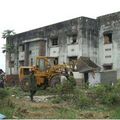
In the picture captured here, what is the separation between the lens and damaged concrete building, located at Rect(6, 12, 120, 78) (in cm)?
3284

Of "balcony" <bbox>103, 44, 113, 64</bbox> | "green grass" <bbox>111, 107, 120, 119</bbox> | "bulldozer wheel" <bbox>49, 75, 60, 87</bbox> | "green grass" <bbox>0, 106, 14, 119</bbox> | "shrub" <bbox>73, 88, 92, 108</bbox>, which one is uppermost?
"balcony" <bbox>103, 44, 113, 64</bbox>

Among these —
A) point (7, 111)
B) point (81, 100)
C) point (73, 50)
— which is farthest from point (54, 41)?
point (7, 111)

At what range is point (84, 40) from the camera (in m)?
33.3

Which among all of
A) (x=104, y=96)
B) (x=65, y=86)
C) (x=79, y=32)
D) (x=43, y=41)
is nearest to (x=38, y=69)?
(x=65, y=86)

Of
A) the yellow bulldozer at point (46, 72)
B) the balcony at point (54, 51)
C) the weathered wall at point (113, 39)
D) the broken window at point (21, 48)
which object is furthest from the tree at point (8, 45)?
the yellow bulldozer at point (46, 72)

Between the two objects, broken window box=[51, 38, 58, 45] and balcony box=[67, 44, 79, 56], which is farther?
broken window box=[51, 38, 58, 45]

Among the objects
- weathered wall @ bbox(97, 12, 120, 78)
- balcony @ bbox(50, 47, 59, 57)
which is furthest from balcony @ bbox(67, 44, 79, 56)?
weathered wall @ bbox(97, 12, 120, 78)

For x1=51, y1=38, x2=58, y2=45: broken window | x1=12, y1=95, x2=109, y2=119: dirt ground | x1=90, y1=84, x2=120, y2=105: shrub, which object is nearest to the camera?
x1=12, y1=95, x2=109, y2=119: dirt ground

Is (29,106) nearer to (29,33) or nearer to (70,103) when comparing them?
(70,103)

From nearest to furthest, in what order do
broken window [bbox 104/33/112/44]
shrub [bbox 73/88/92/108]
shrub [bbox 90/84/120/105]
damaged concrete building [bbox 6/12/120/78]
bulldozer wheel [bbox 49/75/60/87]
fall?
shrub [bbox 73/88/92/108], shrub [bbox 90/84/120/105], bulldozer wheel [bbox 49/75/60/87], damaged concrete building [bbox 6/12/120/78], broken window [bbox 104/33/112/44]

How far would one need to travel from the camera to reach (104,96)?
14.7m

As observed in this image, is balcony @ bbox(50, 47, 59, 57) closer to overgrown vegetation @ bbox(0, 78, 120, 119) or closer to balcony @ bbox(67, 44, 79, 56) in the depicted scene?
balcony @ bbox(67, 44, 79, 56)

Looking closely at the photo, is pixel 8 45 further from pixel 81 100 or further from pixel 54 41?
pixel 81 100

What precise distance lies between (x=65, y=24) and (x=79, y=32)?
2.26m
